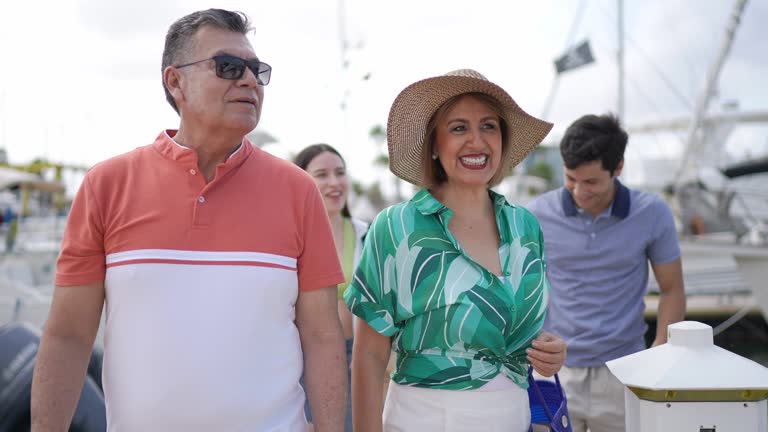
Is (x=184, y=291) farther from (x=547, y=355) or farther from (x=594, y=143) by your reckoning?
(x=594, y=143)

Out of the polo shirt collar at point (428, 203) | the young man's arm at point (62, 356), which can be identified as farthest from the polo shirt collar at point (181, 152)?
the polo shirt collar at point (428, 203)

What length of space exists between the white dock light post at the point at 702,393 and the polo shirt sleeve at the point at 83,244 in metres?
1.41

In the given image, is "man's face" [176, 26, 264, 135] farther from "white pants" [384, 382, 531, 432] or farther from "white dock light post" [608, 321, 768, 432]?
"white dock light post" [608, 321, 768, 432]

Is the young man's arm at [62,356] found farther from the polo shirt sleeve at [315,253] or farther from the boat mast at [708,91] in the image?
the boat mast at [708,91]

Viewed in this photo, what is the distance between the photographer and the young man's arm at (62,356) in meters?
1.67

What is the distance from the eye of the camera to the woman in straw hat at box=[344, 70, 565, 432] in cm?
194

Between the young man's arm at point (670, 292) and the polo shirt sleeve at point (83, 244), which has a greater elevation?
the polo shirt sleeve at point (83, 244)

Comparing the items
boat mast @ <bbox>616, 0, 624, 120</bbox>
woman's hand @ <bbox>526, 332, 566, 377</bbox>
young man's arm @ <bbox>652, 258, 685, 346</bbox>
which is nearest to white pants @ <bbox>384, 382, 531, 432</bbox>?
woman's hand @ <bbox>526, 332, 566, 377</bbox>

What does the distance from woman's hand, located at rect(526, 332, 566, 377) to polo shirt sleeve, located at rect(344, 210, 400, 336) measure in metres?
0.43

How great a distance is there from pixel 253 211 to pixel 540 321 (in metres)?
0.97

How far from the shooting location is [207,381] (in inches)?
66.4

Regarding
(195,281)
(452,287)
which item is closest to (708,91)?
(452,287)

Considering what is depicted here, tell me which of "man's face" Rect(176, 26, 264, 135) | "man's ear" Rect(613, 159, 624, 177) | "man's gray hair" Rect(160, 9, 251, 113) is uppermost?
"man's gray hair" Rect(160, 9, 251, 113)

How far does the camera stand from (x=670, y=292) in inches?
124
